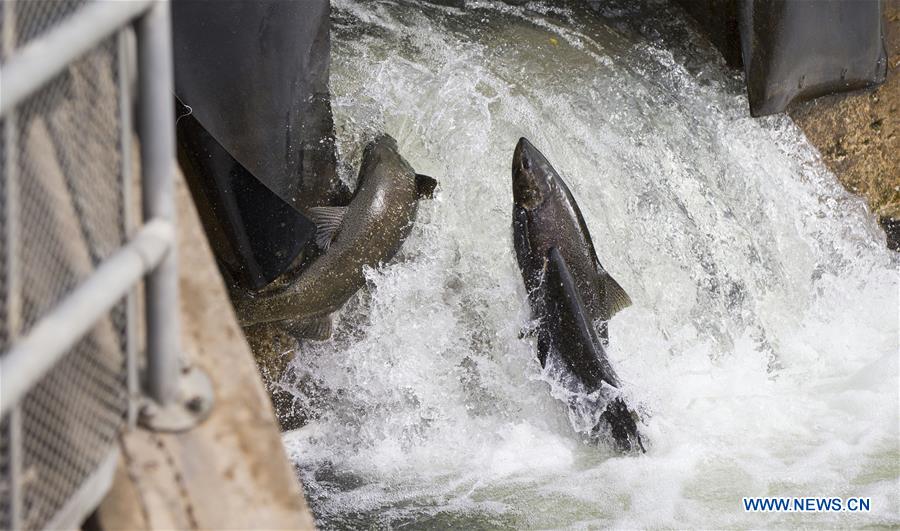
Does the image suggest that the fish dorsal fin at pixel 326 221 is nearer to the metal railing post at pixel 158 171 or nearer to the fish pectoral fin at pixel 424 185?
the fish pectoral fin at pixel 424 185

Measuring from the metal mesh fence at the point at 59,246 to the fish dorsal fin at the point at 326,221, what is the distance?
2483 mm

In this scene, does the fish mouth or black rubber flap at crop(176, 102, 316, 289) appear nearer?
black rubber flap at crop(176, 102, 316, 289)

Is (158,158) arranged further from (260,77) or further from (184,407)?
(260,77)

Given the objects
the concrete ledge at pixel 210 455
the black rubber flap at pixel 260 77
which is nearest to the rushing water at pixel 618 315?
the black rubber flap at pixel 260 77

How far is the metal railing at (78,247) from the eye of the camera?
123 cm

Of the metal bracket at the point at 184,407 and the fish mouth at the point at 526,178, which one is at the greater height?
the metal bracket at the point at 184,407

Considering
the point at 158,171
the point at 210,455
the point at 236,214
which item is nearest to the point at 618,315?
the point at 236,214

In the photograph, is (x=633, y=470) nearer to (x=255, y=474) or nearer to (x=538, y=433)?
(x=538, y=433)

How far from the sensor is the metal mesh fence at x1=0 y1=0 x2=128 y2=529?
1.23m

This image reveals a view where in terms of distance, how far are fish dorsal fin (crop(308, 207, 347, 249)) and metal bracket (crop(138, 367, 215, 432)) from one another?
89.0 inches

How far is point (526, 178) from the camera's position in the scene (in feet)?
14.3

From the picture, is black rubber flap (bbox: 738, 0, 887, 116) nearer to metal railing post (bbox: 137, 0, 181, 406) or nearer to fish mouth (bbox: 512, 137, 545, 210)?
fish mouth (bbox: 512, 137, 545, 210)

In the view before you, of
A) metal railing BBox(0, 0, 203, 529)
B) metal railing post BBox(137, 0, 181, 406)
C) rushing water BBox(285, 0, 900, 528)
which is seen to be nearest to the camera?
metal railing BBox(0, 0, 203, 529)

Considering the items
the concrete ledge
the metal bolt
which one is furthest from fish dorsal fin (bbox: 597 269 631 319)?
the metal bolt
